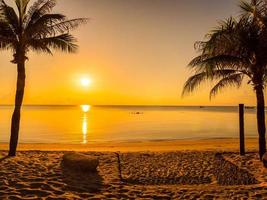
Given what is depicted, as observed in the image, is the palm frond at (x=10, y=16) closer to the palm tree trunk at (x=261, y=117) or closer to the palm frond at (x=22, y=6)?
the palm frond at (x=22, y=6)

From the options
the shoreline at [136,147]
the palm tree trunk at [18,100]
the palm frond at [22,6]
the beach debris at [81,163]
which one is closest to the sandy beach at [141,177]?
the beach debris at [81,163]

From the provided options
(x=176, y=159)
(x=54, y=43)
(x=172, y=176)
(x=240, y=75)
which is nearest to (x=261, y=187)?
(x=172, y=176)

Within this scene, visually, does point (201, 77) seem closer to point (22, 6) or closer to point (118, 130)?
point (22, 6)

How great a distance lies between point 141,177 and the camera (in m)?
10.9

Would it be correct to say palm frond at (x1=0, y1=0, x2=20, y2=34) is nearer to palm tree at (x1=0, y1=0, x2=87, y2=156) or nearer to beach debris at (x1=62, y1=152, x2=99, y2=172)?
palm tree at (x1=0, y1=0, x2=87, y2=156)

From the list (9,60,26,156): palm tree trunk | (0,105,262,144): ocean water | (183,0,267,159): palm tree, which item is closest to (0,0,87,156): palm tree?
(9,60,26,156): palm tree trunk

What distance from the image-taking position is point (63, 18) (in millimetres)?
13109

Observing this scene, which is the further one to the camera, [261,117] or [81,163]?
[261,117]

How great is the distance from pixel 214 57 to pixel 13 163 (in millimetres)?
8663

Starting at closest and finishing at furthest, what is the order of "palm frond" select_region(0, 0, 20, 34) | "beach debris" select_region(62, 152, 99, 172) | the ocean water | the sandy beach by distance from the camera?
the sandy beach → "beach debris" select_region(62, 152, 99, 172) → "palm frond" select_region(0, 0, 20, 34) → the ocean water

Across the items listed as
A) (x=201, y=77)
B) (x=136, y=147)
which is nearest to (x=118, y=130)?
(x=136, y=147)

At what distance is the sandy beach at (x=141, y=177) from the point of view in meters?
8.32

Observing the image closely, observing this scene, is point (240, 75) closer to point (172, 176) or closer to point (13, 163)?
point (172, 176)

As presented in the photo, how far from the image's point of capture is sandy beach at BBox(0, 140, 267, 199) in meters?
8.32
